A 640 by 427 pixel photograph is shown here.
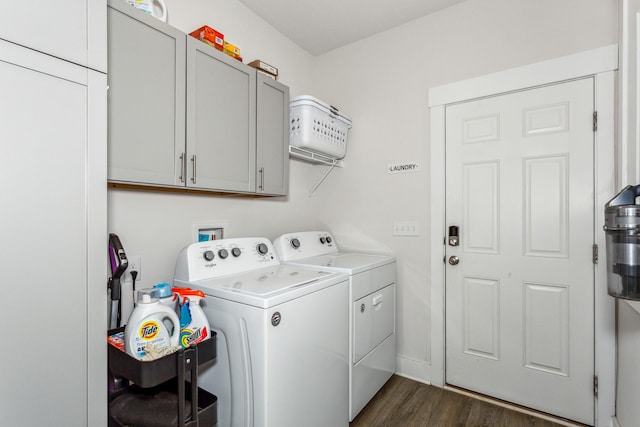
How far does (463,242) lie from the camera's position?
2160mm

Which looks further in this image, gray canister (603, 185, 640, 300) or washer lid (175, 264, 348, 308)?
washer lid (175, 264, 348, 308)

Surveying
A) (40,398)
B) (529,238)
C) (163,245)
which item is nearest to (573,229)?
(529,238)

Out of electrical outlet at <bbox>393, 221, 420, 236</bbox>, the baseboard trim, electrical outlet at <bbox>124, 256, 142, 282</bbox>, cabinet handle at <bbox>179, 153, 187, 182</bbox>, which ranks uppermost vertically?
cabinet handle at <bbox>179, 153, 187, 182</bbox>

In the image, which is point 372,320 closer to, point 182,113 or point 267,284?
point 267,284

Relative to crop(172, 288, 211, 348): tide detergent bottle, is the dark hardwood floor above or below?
below

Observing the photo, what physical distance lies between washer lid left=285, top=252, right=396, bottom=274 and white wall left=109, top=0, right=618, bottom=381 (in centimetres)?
29

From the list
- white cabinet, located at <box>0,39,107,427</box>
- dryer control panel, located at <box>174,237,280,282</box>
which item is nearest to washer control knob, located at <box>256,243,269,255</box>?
dryer control panel, located at <box>174,237,280,282</box>

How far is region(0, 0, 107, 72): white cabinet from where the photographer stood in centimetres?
87

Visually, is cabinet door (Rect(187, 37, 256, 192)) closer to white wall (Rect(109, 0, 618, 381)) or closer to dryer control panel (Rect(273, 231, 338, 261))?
white wall (Rect(109, 0, 618, 381))

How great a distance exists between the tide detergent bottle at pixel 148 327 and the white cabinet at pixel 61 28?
33.2 inches

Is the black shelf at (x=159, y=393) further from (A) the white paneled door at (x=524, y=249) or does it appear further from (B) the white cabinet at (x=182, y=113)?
(A) the white paneled door at (x=524, y=249)

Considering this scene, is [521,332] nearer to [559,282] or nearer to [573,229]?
[559,282]

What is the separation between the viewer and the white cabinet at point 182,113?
1.28 m

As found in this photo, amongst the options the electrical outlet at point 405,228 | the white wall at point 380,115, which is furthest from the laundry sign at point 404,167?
the electrical outlet at point 405,228
